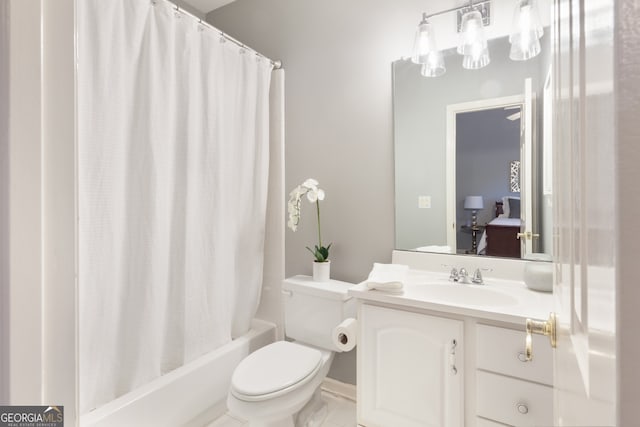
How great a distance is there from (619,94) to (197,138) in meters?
1.69

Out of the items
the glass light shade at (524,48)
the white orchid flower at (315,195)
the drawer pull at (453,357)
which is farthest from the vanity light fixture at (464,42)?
the drawer pull at (453,357)

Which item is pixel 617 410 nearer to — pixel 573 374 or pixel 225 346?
pixel 573 374

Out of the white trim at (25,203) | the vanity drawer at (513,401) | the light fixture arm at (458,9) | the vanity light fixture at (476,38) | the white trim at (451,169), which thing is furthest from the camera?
the white trim at (451,169)

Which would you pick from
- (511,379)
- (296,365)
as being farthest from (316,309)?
(511,379)

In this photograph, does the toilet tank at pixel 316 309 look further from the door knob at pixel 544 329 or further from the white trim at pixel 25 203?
the white trim at pixel 25 203

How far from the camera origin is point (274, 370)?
4.84 ft

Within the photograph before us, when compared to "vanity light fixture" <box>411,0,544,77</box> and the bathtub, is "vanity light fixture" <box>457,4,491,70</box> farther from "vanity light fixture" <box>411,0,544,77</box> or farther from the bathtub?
the bathtub

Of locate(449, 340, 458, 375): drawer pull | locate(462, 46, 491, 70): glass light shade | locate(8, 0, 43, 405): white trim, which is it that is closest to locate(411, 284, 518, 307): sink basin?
locate(449, 340, 458, 375): drawer pull

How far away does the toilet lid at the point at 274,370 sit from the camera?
4.40 ft

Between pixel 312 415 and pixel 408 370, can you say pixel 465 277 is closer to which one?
pixel 408 370

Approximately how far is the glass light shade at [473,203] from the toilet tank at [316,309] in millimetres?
768

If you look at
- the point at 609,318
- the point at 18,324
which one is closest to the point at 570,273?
the point at 609,318

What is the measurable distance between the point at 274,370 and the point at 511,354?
0.97 meters

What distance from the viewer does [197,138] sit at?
65.5 inches
